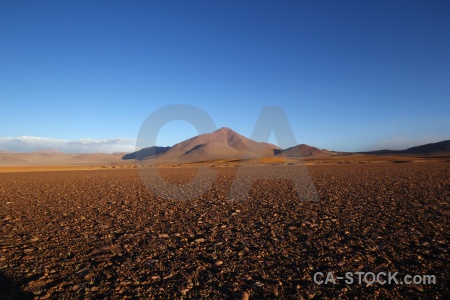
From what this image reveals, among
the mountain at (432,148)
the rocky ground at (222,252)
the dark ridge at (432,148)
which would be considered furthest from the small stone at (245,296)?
the dark ridge at (432,148)

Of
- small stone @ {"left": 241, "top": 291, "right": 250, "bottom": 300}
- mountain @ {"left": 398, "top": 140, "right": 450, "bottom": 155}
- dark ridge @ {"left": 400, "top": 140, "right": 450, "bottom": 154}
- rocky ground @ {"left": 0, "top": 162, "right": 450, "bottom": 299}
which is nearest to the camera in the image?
small stone @ {"left": 241, "top": 291, "right": 250, "bottom": 300}

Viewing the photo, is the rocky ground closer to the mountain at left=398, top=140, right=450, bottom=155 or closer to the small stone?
the small stone

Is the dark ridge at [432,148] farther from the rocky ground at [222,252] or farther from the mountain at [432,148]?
the rocky ground at [222,252]

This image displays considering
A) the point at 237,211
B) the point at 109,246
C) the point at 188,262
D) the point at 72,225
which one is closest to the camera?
the point at 188,262

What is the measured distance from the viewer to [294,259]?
183 inches

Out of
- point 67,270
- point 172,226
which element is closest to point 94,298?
point 67,270

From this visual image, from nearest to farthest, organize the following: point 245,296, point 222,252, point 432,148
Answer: point 245,296, point 222,252, point 432,148

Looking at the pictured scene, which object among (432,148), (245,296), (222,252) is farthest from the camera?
(432,148)

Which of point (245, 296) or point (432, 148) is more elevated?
point (432, 148)

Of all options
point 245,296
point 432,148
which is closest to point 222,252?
point 245,296

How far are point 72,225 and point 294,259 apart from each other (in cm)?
601

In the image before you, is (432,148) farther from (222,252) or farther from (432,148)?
(222,252)

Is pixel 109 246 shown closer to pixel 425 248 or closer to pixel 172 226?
pixel 172 226

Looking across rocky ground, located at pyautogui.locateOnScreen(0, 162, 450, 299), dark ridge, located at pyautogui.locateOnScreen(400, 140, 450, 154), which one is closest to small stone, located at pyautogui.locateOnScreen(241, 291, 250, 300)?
rocky ground, located at pyautogui.locateOnScreen(0, 162, 450, 299)
